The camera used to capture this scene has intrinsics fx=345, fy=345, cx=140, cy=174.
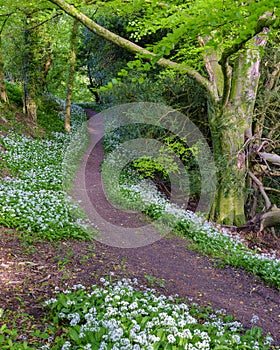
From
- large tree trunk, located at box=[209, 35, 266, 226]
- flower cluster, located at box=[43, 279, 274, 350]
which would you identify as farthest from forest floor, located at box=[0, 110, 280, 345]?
large tree trunk, located at box=[209, 35, 266, 226]

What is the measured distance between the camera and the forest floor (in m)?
4.32

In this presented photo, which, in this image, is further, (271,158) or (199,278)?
(271,158)

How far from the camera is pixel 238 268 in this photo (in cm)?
684

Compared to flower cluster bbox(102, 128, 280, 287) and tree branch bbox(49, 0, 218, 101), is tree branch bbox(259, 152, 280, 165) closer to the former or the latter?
flower cluster bbox(102, 128, 280, 287)

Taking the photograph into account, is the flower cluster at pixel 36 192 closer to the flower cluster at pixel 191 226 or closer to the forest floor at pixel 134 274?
the forest floor at pixel 134 274

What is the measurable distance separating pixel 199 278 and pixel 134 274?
1.30m

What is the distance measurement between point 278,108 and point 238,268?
6142 mm

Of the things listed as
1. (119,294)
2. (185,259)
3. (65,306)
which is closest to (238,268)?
(185,259)

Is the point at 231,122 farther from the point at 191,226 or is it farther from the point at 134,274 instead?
the point at 134,274

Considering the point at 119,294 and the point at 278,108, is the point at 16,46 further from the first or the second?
the point at 119,294

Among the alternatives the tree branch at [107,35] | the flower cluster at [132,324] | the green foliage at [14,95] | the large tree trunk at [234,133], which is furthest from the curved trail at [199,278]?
the green foliage at [14,95]

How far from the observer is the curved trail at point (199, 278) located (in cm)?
494

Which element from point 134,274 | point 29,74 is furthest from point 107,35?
point 29,74

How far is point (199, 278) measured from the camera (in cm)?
590
